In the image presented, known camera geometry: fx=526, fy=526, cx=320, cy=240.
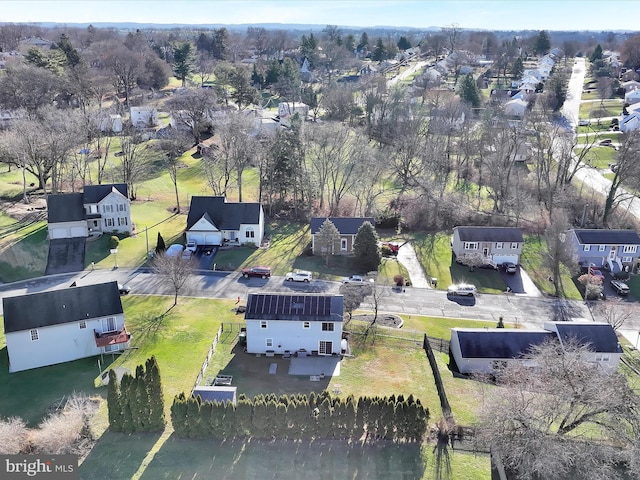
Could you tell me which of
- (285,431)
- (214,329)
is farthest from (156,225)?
(285,431)

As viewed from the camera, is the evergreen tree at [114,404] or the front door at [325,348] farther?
the front door at [325,348]

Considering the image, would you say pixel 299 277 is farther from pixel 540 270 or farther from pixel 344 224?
pixel 540 270

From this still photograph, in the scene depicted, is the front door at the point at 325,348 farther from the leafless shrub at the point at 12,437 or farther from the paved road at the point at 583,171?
the paved road at the point at 583,171

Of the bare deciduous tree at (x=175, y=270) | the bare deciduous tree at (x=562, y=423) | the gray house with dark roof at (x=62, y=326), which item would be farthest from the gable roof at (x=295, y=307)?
the bare deciduous tree at (x=562, y=423)

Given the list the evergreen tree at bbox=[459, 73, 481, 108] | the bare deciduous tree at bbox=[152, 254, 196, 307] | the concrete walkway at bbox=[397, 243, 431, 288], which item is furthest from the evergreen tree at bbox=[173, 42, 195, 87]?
the bare deciduous tree at bbox=[152, 254, 196, 307]

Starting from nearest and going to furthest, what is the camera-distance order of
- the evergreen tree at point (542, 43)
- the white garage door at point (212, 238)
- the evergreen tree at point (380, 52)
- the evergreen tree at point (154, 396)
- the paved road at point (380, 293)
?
the evergreen tree at point (154, 396), the paved road at point (380, 293), the white garage door at point (212, 238), the evergreen tree at point (380, 52), the evergreen tree at point (542, 43)

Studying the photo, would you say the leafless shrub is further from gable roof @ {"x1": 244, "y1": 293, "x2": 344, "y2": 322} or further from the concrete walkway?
the concrete walkway

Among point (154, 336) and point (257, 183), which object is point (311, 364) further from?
point (257, 183)
